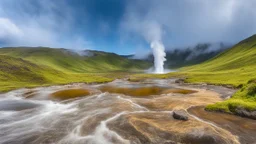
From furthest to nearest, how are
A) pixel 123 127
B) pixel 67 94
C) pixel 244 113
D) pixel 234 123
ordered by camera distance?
pixel 67 94 → pixel 244 113 → pixel 234 123 → pixel 123 127

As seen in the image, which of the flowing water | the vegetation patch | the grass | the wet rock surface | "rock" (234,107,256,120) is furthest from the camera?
the vegetation patch

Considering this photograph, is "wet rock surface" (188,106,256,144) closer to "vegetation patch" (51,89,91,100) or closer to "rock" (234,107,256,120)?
"rock" (234,107,256,120)

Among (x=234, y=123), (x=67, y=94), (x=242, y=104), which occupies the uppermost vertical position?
(x=67, y=94)

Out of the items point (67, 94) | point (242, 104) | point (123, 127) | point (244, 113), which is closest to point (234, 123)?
point (244, 113)

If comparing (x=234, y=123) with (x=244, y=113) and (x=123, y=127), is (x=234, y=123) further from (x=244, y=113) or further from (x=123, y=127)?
(x=123, y=127)

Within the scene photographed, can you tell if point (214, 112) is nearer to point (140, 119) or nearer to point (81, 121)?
point (140, 119)

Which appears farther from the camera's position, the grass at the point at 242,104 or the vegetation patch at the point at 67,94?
the vegetation patch at the point at 67,94

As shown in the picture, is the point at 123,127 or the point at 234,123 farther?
the point at 234,123

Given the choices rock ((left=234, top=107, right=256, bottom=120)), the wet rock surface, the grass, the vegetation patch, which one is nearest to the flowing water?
the wet rock surface

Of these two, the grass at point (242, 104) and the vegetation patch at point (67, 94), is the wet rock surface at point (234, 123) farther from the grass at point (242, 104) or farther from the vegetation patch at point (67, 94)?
the vegetation patch at point (67, 94)

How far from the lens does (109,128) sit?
28.7 m

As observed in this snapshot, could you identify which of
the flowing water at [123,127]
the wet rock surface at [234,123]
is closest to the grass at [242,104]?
the wet rock surface at [234,123]

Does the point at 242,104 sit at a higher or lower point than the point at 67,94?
lower

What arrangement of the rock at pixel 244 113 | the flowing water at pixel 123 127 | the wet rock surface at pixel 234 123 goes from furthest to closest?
1. the rock at pixel 244 113
2. the wet rock surface at pixel 234 123
3. the flowing water at pixel 123 127
